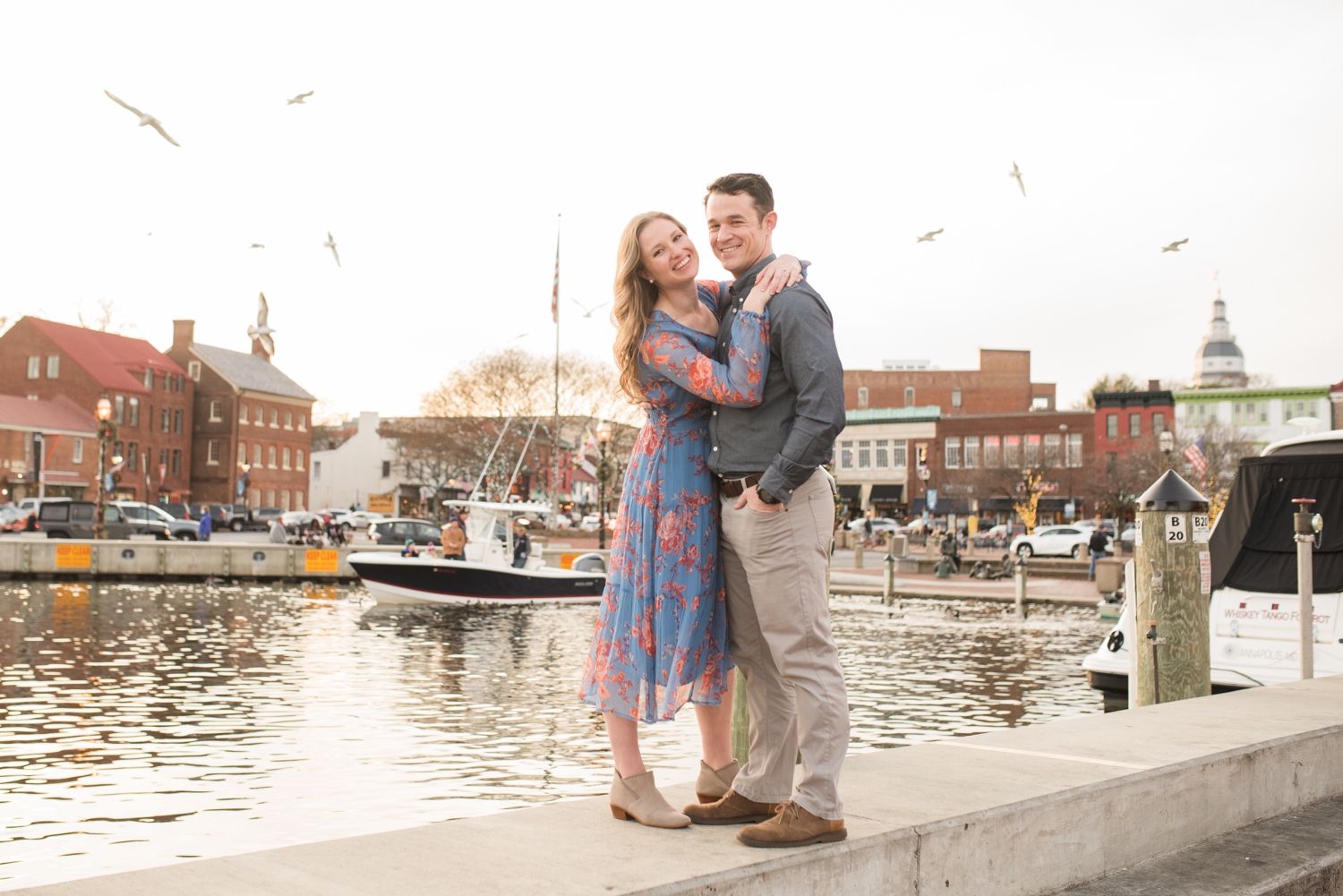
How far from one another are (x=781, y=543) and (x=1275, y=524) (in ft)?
26.5

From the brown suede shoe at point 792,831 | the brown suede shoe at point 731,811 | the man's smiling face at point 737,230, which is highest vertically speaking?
the man's smiling face at point 737,230

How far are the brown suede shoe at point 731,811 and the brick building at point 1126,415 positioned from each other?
238ft

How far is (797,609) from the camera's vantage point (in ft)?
11.7

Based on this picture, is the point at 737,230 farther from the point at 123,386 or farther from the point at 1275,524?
the point at 123,386

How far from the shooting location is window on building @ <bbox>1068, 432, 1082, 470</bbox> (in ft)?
242

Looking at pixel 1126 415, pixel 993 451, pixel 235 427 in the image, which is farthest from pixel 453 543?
pixel 1126 415

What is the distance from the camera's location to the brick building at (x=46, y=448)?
64812 mm

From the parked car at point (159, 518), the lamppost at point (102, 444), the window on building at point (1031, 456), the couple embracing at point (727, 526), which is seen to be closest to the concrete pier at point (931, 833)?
the couple embracing at point (727, 526)

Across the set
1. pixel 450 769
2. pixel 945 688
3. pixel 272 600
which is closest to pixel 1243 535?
pixel 945 688

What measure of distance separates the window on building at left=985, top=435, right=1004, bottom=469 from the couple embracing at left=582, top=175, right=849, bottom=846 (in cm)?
7135

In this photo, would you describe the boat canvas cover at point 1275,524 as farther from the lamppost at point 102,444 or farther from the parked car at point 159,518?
the parked car at point 159,518

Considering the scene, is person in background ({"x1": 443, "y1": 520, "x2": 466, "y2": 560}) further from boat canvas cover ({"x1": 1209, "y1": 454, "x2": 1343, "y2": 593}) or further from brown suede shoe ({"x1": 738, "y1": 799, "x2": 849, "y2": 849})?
brown suede shoe ({"x1": 738, "y1": 799, "x2": 849, "y2": 849})

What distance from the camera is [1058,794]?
3762mm

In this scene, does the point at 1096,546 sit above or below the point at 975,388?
below
